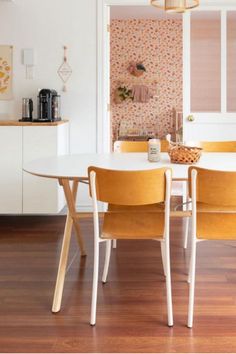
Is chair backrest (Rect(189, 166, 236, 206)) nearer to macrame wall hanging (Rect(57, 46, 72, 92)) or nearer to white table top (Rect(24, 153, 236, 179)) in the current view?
white table top (Rect(24, 153, 236, 179))

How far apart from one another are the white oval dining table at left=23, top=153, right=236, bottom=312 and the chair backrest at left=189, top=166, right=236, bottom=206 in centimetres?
14

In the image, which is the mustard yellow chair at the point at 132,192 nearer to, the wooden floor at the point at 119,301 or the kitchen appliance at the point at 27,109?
the wooden floor at the point at 119,301

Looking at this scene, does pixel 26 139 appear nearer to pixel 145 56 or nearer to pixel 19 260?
pixel 19 260

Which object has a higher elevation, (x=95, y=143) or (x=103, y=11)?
(x=103, y=11)

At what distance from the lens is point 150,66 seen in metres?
9.67

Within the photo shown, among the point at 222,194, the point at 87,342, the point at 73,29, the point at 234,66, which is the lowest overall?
the point at 87,342

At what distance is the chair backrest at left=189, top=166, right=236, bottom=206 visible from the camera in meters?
2.50

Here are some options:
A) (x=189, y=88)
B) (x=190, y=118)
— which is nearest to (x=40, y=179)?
(x=190, y=118)

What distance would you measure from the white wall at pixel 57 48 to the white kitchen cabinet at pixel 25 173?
1.65ft

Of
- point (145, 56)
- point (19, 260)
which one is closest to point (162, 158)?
point (19, 260)

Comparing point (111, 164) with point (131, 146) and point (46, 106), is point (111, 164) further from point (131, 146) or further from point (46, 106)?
point (46, 106)

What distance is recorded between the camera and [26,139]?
15.5 feet

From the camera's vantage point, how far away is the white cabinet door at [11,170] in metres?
4.73

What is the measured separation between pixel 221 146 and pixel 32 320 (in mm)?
2014
